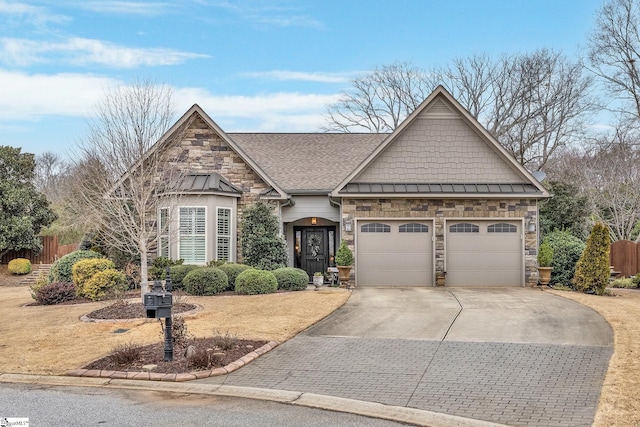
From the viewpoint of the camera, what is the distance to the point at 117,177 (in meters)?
16.2

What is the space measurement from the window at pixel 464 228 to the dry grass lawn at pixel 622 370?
4.80 m

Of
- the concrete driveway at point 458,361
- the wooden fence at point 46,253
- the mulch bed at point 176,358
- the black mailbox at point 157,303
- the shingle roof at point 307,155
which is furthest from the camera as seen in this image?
the wooden fence at point 46,253

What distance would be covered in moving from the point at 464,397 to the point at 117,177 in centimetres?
1211

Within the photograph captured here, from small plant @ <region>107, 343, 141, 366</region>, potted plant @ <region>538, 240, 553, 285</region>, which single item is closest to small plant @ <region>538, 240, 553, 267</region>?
potted plant @ <region>538, 240, 553, 285</region>

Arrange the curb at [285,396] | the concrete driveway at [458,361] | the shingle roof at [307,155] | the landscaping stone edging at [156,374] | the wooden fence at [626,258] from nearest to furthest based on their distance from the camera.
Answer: the curb at [285,396] < the concrete driveway at [458,361] < the landscaping stone edging at [156,374] < the shingle roof at [307,155] < the wooden fence at [626,258]

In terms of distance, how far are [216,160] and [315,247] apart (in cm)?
497

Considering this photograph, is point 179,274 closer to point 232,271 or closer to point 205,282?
point 205,282

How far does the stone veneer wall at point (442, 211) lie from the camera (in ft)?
63.0

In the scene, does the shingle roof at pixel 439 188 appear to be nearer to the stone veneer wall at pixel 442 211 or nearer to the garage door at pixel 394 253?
the stone veneer wall at pixel 442 211

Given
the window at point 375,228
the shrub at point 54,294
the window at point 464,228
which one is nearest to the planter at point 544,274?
the window at point 464,228

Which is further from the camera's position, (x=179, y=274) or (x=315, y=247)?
(x=315, y=247)

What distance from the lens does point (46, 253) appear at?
30.8 m

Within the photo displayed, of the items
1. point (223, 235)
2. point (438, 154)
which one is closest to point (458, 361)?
point (438, 154)

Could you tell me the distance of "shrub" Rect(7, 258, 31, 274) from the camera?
28.6m
